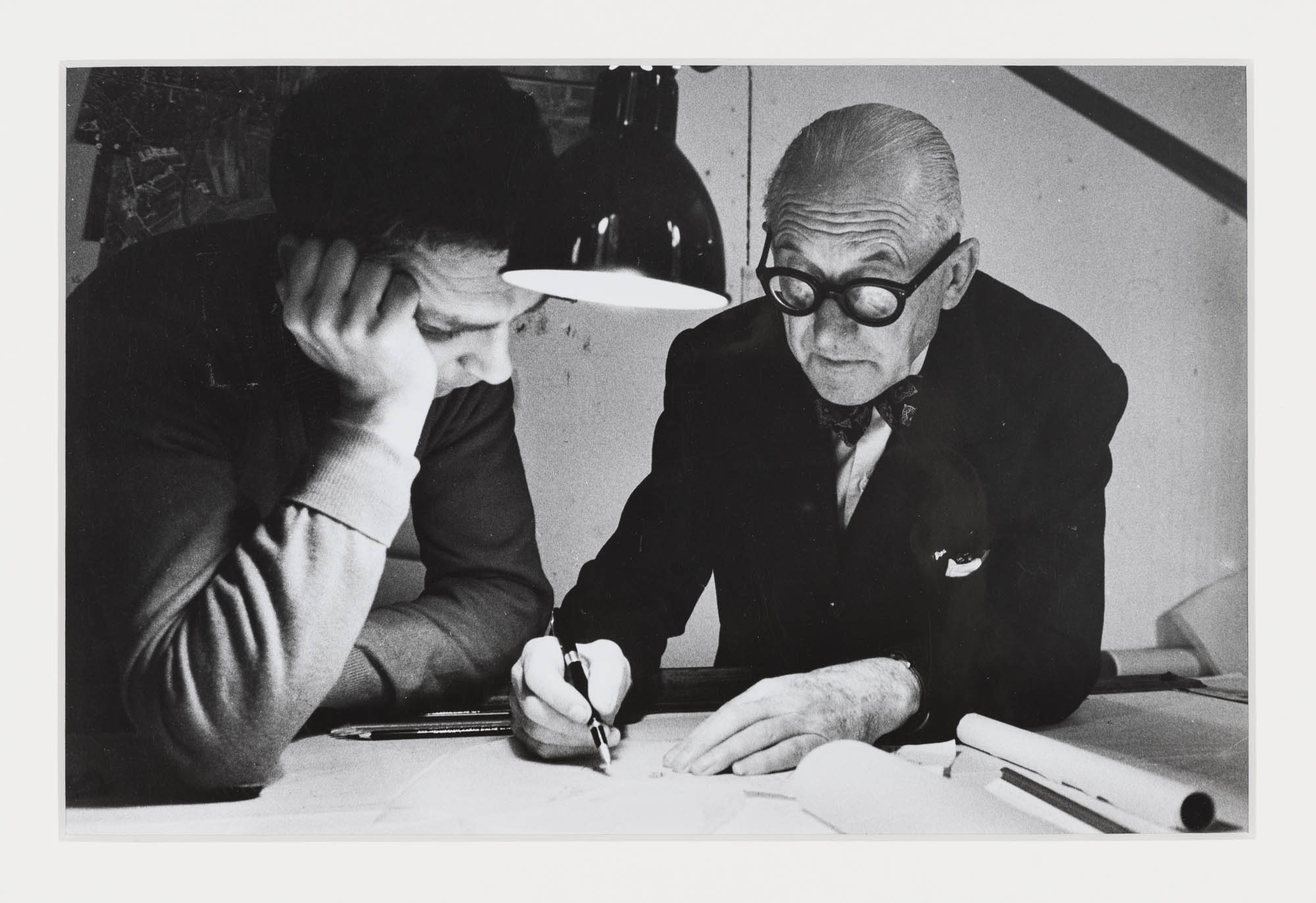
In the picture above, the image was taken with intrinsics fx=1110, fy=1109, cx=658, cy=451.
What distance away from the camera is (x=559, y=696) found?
5.60 feet

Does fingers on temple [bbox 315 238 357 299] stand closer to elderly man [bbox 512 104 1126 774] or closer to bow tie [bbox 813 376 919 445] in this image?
elderly man [bbox 512 104 1126 774]

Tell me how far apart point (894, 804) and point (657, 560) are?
0.52m

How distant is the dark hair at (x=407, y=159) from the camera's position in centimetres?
175

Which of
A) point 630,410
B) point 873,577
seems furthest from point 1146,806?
point 630,410

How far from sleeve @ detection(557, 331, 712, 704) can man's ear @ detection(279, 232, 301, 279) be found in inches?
24.2

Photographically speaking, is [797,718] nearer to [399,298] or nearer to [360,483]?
[360,483]

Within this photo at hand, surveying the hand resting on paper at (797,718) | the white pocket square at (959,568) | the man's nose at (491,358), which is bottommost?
the hand resting on paper at (797,718)

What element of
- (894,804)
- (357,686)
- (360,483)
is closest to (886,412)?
(894,804)

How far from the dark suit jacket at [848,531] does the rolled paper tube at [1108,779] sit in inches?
3.0

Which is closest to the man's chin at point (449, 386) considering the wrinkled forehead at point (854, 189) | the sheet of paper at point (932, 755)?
the wrinkled forehead at point (854, 189)

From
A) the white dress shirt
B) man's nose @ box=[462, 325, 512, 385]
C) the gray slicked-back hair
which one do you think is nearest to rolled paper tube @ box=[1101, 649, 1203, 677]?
the white dress shirt

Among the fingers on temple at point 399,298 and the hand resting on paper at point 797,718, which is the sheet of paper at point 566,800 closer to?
the hand resting on paper at point 797,718
